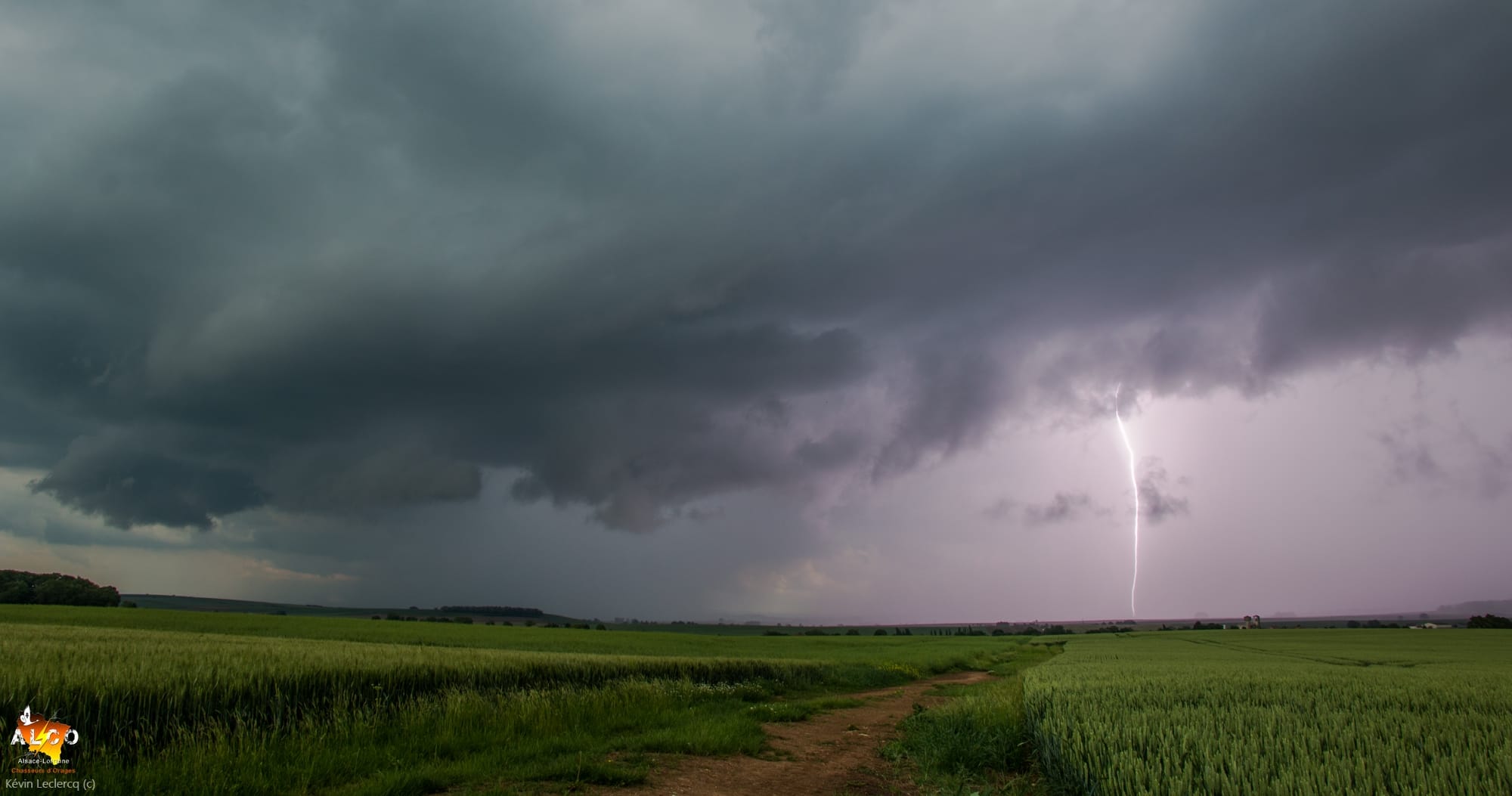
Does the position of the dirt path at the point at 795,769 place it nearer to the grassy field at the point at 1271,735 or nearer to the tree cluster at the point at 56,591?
the grassy field at the point at 1271,735

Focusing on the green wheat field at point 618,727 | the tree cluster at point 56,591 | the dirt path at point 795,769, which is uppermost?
the green wheat field at point 618,727

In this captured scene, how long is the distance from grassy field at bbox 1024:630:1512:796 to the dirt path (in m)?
2.90

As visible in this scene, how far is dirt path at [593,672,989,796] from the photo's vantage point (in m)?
9.16

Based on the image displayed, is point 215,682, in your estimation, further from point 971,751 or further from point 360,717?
point 971,751

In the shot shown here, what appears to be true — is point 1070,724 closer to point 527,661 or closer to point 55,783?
point 55,783

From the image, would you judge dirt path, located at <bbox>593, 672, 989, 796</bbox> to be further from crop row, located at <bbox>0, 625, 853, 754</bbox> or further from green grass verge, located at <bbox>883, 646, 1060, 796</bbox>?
crop row, located at <bbox>0, 625, 853, 754</bbox>

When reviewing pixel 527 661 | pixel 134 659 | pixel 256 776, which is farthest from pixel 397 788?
pixel 527 661

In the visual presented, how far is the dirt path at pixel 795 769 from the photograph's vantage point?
9.16 metres

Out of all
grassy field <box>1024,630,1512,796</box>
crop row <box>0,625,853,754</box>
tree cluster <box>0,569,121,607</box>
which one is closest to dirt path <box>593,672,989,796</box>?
grassy field <box>1024,630,1512,796</box>

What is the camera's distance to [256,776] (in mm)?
7844

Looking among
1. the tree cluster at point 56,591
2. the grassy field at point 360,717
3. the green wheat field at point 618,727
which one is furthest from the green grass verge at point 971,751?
the tree cluster at point 56,591

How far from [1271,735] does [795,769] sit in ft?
21.8

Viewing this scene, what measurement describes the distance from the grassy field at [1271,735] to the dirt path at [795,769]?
114 inches

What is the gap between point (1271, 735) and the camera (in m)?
7.83
